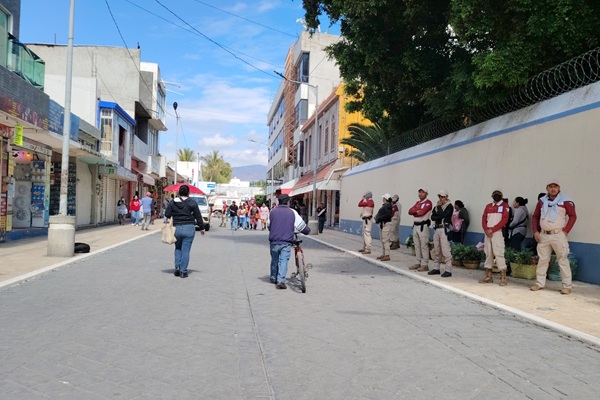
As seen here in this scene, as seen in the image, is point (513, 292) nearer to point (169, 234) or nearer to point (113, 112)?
point (169, 234)

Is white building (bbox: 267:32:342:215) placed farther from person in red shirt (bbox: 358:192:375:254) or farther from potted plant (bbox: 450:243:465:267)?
potted plant (bbox: 450:243:465:267)

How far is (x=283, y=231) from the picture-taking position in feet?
30.6

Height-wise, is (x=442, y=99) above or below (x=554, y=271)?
→ above

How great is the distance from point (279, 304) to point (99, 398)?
13.3 ft

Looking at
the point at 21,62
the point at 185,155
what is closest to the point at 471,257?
the point at 21,62

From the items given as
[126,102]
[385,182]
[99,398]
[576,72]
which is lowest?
[99,398]

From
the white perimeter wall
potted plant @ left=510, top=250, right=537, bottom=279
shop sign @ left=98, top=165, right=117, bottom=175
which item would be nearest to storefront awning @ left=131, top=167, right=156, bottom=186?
shop sign @ left=98, top=165, right=117, bottom=175

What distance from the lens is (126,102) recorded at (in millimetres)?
39344

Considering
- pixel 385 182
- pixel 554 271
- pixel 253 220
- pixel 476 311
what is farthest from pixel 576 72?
pixel 253 220

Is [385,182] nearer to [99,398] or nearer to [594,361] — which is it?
[594,361]

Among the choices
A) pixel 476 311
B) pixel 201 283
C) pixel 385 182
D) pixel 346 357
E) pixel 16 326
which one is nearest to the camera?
pixel 346 357

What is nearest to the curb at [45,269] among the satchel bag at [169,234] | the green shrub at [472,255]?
the satchel bag at [169,234]

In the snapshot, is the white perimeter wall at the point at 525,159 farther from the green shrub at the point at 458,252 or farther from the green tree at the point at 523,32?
the green shrub at the point at 458,252

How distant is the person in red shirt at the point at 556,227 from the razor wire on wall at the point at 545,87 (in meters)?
3.07
